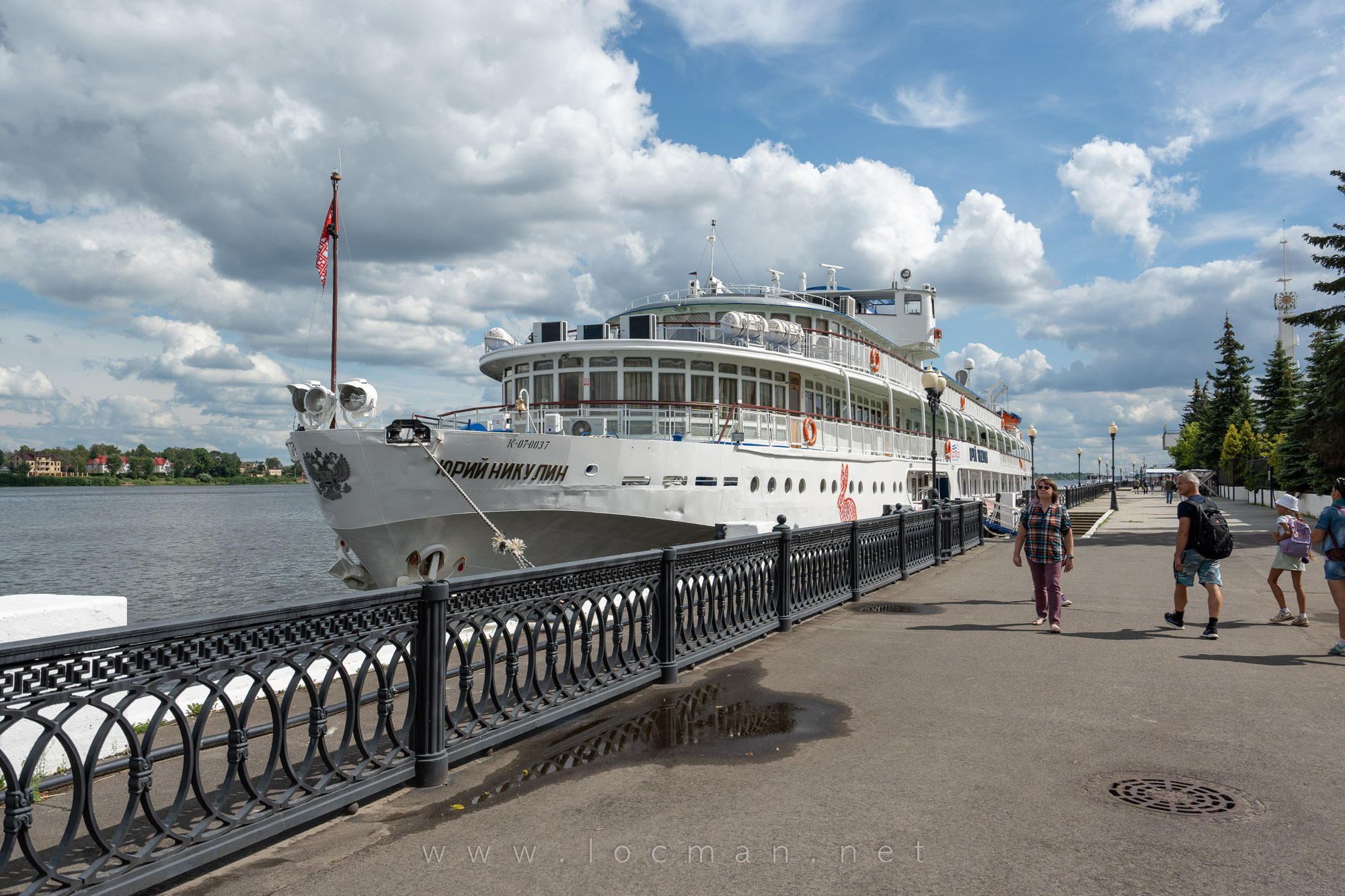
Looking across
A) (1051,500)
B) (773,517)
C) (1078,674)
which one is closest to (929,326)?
→ (773,517)

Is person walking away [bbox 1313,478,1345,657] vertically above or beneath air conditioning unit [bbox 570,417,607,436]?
beneath

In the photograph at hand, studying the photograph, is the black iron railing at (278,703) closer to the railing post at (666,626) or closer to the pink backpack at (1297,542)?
the railing post at (666,626)

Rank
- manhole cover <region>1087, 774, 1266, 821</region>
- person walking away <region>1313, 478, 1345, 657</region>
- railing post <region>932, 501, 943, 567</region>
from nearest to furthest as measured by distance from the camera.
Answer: manhole cover <region>1087, 774, 1266, 821</region>
person walking away <region>1313, 478, 1345, 657</region>
railing post <region>932, 501, 943, 567</region>

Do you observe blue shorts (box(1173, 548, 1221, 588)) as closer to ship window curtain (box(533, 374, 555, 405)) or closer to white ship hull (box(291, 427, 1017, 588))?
white ship hull (box(291, 427, 1017, 588))

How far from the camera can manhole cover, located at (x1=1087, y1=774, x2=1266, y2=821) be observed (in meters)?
4.40

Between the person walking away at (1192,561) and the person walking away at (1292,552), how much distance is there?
1.01 meters

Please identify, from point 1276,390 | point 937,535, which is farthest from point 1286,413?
point 937,535

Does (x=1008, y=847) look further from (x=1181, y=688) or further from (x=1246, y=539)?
(x=1246, y=539)

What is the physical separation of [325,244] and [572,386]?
6.91 metres

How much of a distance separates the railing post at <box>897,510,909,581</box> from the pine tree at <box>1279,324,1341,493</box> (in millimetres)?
27609

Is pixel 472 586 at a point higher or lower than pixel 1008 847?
higher

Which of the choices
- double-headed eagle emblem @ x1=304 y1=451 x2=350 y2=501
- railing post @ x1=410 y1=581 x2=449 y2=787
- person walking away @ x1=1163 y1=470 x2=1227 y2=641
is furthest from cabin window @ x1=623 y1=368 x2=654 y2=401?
railing post @ x1=410 y1=581 x2=449 y2=787

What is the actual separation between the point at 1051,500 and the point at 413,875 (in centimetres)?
872

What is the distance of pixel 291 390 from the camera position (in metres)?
16.6
